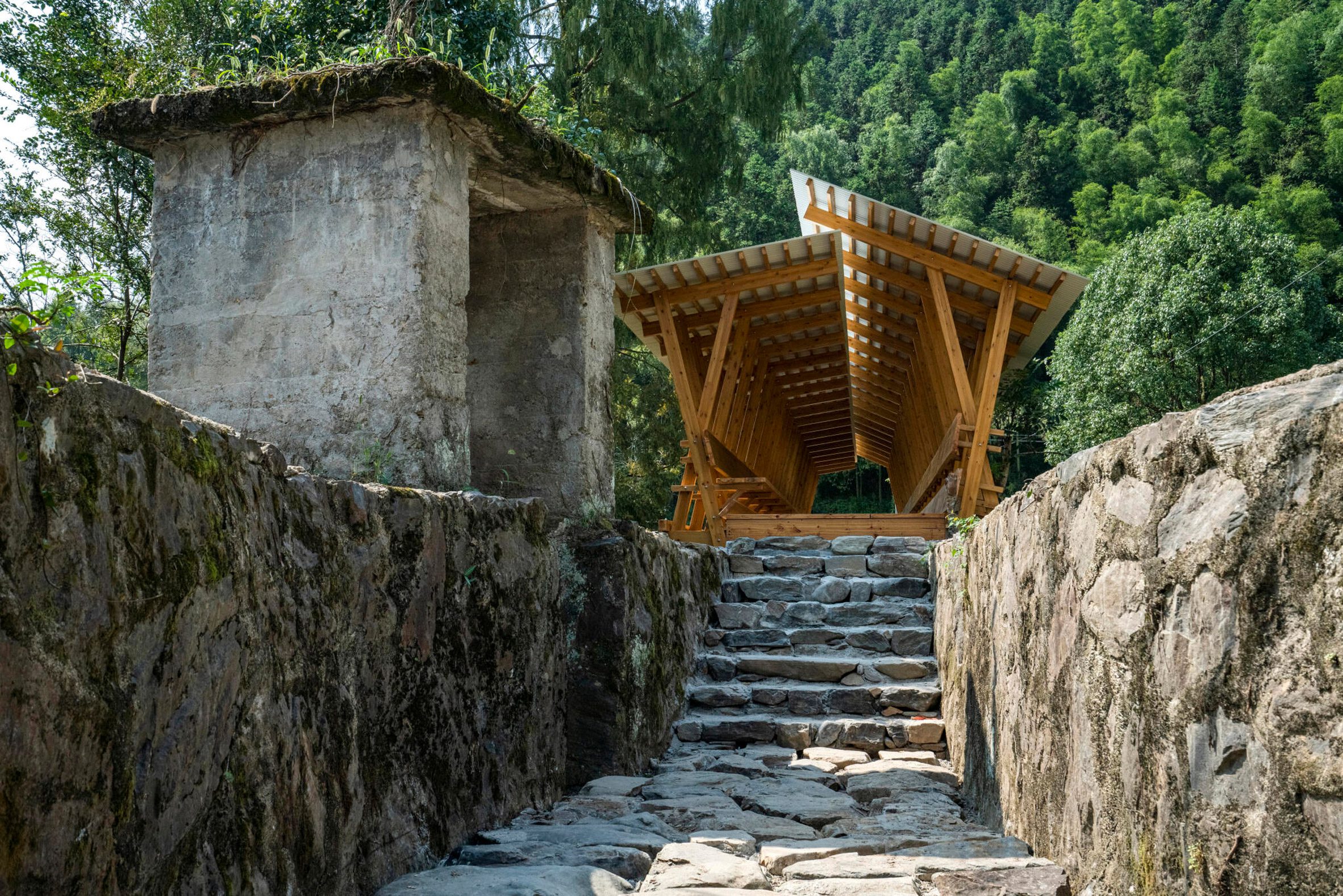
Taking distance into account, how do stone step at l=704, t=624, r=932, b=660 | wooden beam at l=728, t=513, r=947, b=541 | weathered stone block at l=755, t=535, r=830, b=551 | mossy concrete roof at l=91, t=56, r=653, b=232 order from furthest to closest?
1. wooden beam at l=728, t=513, r=947, b=541
2. weathered stone block at l=755, t=535, r=830, b=551
3. stone step at l=704, t=624, r=932, b=660
4. mossy concrete roof at l=91, t=56, r=653, b=232

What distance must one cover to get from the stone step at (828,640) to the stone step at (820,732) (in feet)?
2.46

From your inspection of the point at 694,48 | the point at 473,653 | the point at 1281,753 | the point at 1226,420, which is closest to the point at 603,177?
the point at 473,653

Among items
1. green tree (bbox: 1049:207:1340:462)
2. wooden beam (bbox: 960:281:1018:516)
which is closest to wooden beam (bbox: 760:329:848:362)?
wooden beam (bbox: 960:281:1018:516)

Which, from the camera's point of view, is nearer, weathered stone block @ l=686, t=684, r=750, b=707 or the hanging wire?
weathered stone block @ l=686, t=684, r=750, b=707

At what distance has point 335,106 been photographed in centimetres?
445

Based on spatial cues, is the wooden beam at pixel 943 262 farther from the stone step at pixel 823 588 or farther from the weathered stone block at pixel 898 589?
the weathered stone block at pixel 898 589

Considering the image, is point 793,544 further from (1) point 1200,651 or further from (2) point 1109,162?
(2) point 1109,162

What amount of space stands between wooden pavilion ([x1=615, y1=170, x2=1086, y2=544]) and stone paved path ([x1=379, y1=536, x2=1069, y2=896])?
8.06 feet

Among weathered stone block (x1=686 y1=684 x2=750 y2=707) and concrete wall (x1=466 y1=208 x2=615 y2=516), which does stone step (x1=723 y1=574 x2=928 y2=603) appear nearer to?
weathered stone block (x1=686 y1=684 x2=750 y2=707)

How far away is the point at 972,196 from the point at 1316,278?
77.6 ft

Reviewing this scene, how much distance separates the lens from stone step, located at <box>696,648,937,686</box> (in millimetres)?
6598

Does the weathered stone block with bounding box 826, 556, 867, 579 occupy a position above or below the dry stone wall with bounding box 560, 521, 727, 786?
above

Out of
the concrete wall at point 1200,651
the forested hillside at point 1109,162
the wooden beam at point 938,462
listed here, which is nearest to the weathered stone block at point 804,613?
the wooden beam at point 938,462

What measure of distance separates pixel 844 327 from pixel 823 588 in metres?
6.77
